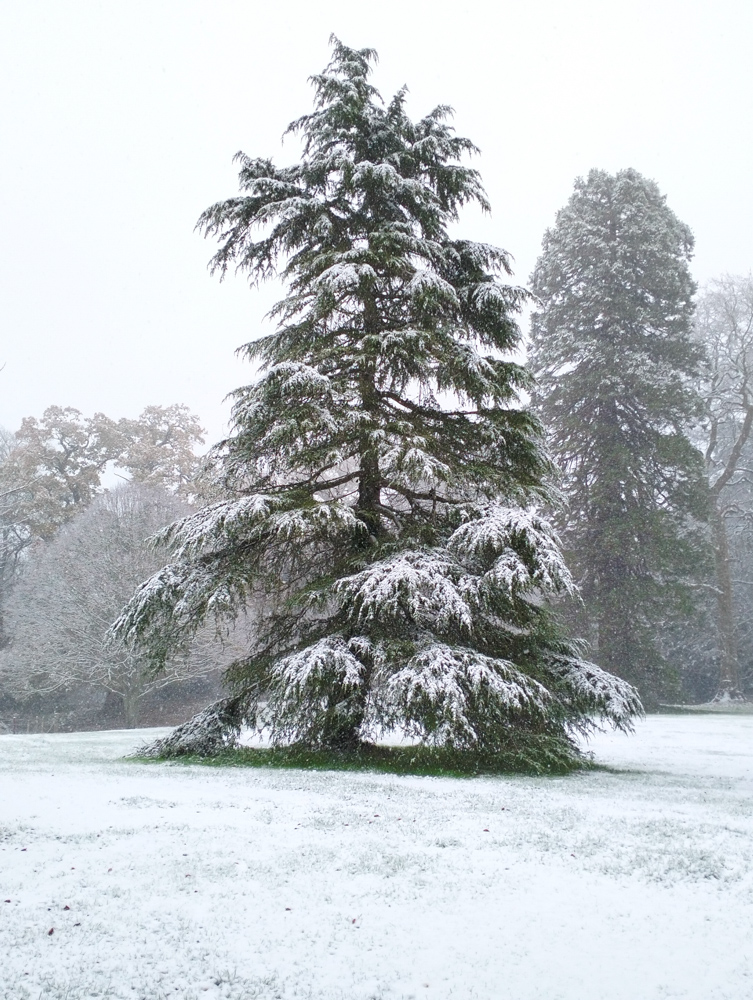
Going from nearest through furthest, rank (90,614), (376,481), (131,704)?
(376,481), (90,614), (131,704)

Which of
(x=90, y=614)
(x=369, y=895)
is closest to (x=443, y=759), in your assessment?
(x=369, y=895)

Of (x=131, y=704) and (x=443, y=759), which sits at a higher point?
(x=443, y=759)

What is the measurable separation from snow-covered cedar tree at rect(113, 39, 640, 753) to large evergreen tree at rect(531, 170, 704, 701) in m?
10.7

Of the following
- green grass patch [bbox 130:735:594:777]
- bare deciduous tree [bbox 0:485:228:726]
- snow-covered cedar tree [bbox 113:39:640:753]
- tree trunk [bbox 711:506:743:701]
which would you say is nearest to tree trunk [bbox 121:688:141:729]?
bare deciduous tree [bbox 0:485:228:726]

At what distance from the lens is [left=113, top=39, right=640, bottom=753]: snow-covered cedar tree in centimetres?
788

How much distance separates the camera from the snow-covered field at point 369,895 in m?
2.72

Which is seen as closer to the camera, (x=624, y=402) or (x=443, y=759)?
(x=443, y=759)

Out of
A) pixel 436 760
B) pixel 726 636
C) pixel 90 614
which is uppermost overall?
pixel 90 614

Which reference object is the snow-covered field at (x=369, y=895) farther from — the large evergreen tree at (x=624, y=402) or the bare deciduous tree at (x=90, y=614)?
the bare deciduous tree at (x=90, y=614)

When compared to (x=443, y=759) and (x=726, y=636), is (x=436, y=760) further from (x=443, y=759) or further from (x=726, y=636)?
(x=726, y=636)

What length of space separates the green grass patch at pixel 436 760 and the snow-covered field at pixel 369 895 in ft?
5.86

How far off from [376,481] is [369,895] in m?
6.77

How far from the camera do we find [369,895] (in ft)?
11.5

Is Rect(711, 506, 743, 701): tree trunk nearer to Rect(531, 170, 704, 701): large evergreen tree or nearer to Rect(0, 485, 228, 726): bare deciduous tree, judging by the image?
Rect(531, 170, 704, 701): large evergreen tree
